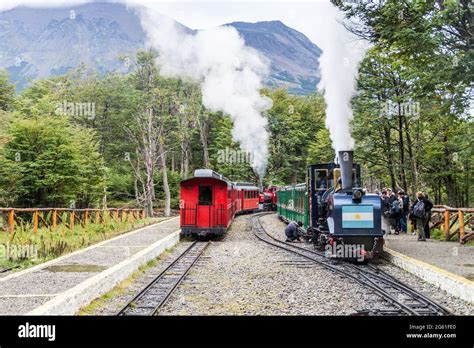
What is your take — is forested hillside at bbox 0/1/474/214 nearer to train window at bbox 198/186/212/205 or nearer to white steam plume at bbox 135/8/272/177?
white steam plume at bbox 135/8/272/177

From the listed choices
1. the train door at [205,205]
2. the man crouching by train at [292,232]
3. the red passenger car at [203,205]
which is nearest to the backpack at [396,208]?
the man crouching by train at [292,232]

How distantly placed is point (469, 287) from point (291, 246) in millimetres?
8805

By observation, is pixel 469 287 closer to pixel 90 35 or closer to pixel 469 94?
pixel 469 94

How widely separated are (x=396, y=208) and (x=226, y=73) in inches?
1092

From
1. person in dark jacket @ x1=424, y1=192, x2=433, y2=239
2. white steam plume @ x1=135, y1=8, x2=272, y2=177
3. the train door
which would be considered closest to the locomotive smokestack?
person in dark jacket @ x1=424, y1=192, x2=433, y2=239

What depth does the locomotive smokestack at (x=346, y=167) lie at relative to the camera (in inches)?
447

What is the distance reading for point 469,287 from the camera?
7.76m

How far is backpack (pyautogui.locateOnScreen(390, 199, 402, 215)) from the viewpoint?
1755 centimetres

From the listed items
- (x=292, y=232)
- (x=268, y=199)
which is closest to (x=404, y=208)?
(x=292, y=232)

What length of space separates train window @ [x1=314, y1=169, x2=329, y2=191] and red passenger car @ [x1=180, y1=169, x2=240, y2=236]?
16.8 ft

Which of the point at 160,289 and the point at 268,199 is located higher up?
the point at 268,199

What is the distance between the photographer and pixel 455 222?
16.1 metres

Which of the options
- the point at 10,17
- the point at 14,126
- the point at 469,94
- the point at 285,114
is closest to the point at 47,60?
the point at 10,17

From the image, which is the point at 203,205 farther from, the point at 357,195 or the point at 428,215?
the point at 357,195
